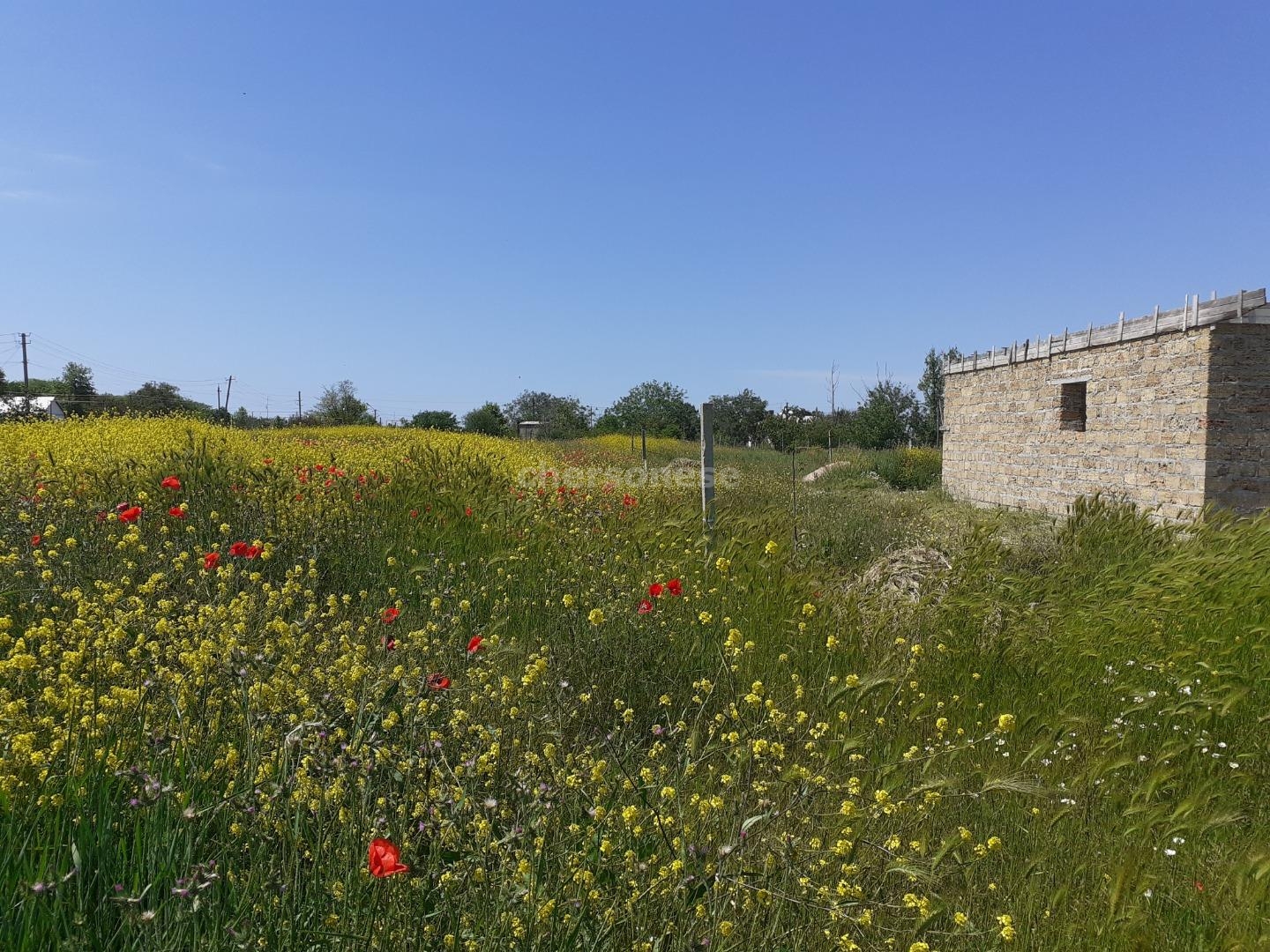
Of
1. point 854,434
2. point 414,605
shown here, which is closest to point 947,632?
point 414,605

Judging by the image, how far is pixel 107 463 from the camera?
6629 millimetres

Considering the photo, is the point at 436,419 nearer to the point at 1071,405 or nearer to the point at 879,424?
the point at 879,424

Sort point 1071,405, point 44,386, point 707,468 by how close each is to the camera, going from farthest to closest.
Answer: point 44,386 → point 1071,405 → point 707,468

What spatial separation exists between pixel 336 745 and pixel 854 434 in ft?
101

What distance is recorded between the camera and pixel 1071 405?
12.8 metres

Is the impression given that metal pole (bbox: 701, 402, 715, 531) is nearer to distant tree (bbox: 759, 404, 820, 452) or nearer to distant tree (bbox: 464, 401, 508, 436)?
distant tree (bbox: 759, 404, 820, 452)

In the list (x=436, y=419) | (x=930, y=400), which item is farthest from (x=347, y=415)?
(x=930, y=400)

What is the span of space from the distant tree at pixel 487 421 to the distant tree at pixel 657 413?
557 cm

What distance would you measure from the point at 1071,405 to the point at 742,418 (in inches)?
1063

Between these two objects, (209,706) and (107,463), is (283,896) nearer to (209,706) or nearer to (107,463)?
(209,706)

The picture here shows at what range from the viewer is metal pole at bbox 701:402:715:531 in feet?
18.4

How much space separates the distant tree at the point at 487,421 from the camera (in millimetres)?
35750

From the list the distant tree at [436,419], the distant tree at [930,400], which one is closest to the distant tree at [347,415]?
the distant tree at [436,419]

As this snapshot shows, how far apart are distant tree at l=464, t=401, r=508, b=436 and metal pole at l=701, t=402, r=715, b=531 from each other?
29294 mm
